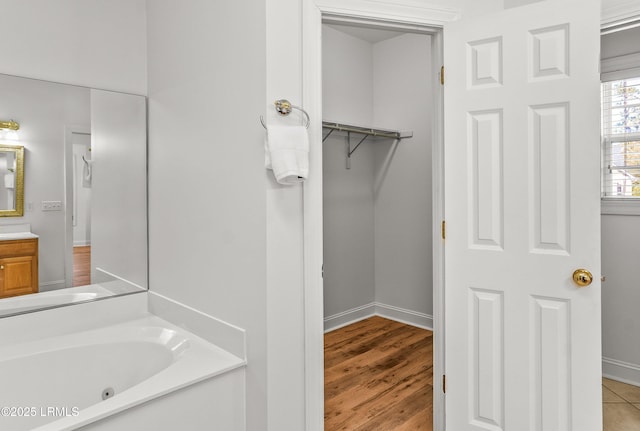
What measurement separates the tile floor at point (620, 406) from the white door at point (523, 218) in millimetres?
904

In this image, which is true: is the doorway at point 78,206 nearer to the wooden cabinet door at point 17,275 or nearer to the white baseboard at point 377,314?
the wooden cabinet door at point 17,275

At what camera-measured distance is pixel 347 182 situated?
12.6ft

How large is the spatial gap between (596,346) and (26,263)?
Answer: 2672 millimetres

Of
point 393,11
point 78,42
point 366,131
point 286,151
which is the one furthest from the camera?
point 366,131

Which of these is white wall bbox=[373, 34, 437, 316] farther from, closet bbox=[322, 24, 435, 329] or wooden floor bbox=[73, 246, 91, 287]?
wooden floor bbox=[73, 246, 91, 287]

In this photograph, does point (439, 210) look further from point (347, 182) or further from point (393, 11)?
point (347, 182)

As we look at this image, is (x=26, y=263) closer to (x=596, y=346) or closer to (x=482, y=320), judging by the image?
(x=482, y=320)

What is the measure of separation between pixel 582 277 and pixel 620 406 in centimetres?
144

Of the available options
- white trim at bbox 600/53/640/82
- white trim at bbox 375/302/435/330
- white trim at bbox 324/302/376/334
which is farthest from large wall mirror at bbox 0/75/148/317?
white trim at bbox 600/53/640/82

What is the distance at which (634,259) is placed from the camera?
2662mm

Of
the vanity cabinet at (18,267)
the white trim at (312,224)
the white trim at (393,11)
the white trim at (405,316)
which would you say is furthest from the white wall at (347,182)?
the vanity cabinet at (18,267)

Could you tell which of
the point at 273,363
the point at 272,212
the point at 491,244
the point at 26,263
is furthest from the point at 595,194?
the point at 26,263

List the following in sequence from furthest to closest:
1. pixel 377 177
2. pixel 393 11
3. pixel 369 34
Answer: pixel 377 177 < pixel 369 34 < pixel 393 11

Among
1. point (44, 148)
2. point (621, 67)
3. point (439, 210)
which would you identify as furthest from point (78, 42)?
point (621, 67)
